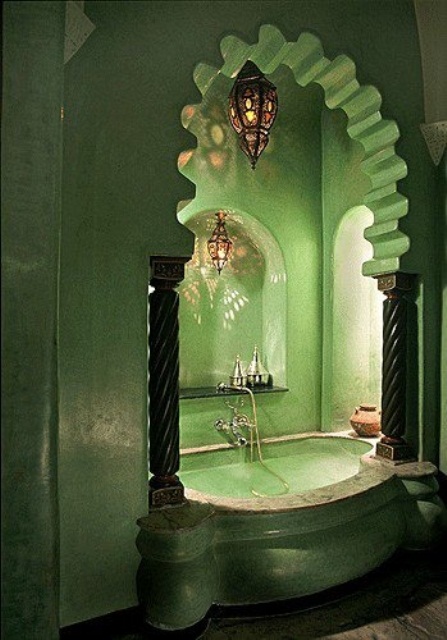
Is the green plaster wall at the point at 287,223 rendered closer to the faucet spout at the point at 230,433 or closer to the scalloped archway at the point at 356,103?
the faucet spout at the point at 230,433

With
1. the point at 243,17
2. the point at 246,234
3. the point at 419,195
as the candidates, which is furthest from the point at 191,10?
the point at 246,234

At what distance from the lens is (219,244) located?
476cm

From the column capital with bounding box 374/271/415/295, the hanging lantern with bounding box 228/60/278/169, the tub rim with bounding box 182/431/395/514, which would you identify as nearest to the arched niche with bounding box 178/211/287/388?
the column capital with bounding box 374/271/415/295

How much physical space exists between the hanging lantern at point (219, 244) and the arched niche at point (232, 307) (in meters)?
0.20

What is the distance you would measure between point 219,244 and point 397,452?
2.48 m

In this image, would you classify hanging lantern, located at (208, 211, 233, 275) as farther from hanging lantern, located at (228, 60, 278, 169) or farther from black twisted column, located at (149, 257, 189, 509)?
black twisted column, located at (149, 257, 189, 509)

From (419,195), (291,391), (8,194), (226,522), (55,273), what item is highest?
(419,195)

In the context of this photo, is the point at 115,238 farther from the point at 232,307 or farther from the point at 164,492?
the point at 232,307

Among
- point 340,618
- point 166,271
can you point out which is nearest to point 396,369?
point 340,618

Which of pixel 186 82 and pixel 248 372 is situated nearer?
pixel 186 82

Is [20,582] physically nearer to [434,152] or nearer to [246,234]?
[434,152]

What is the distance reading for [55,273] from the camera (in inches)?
49.2

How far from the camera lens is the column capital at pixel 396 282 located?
356cm

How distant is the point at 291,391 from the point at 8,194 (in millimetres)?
4200
